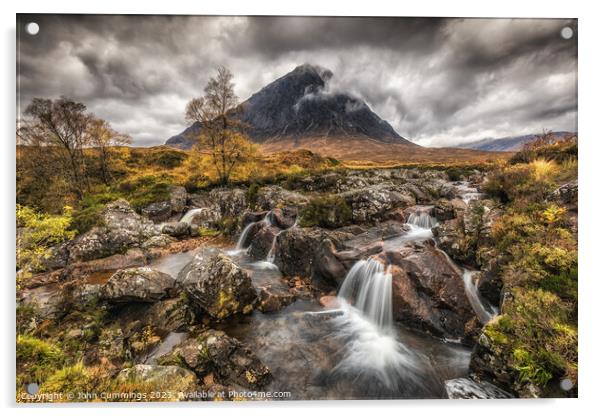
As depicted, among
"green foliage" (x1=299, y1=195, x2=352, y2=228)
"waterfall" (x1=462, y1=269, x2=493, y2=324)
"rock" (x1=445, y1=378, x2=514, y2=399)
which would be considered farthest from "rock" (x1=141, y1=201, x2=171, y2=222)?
"waterfall" (x1=462, y1=269, x2=493, y2=324)

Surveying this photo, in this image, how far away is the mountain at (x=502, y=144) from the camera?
15.5ft

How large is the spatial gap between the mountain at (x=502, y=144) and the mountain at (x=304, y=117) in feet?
5.42

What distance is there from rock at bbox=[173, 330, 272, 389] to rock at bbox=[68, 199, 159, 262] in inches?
198

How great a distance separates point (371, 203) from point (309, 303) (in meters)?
3.67

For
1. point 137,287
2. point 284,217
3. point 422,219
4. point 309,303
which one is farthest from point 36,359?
point 422,219

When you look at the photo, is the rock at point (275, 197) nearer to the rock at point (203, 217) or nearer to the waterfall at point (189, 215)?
the rock at point (203, 217)

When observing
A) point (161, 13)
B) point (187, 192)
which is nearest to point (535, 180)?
point (161, 13)

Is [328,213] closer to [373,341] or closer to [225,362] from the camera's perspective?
[373,341]

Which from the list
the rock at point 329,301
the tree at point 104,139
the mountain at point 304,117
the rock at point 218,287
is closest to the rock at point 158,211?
the tree at point 104,139

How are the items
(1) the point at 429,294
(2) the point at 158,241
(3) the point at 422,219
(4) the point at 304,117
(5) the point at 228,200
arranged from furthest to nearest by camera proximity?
(5) the point at 228,200
(4) the point at 304,117
(2) the point at 158,241
(3) the point at 422,219
(1) the point at 429,294

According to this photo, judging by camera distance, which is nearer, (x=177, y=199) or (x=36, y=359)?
(x=36, y=359)

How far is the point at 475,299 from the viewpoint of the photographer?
4.20 meters

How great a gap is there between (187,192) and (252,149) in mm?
3655

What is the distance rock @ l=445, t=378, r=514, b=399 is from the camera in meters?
2.92
